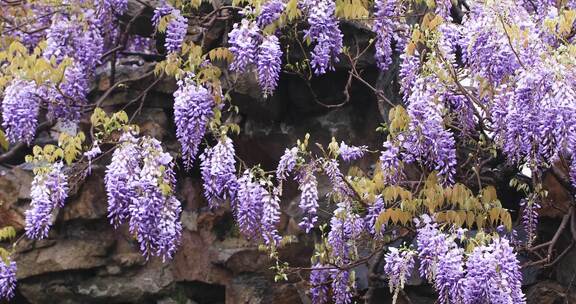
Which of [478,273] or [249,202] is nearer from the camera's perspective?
[478,273]

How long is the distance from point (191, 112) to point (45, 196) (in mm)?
1134

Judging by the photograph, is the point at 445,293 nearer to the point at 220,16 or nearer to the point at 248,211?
the point at 248,211

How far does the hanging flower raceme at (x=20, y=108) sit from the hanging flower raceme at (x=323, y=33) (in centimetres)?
199

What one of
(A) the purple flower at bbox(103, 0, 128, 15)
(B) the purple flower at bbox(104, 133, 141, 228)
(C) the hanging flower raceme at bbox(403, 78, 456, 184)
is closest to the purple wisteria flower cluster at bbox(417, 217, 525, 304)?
(C) the hanging flower raceme at bbox(403, 78, 456, 184)

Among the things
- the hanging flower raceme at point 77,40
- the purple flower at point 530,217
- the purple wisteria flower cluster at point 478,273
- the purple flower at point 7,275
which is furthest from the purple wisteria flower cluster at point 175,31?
the purple flower at point 530,217

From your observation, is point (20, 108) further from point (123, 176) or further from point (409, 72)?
point (409, 72)

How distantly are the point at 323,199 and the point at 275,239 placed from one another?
2.17 feet

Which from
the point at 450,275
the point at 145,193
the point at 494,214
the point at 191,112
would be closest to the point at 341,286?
the point at 450,275

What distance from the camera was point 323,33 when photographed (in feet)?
20.1

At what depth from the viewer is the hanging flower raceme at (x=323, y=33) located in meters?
6.07

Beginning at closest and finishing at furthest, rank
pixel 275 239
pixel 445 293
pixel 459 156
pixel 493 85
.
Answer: pixel 445 293, pixel 493 85, pixel 275 239, pixel 459 156

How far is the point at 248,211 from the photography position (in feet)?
19.2

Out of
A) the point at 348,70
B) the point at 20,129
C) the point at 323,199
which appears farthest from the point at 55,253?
the point at 348,70

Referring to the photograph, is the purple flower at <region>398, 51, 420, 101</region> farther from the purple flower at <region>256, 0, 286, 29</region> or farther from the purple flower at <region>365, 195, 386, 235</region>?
the purple flower at <region>256, 0, 286, 29</region>
